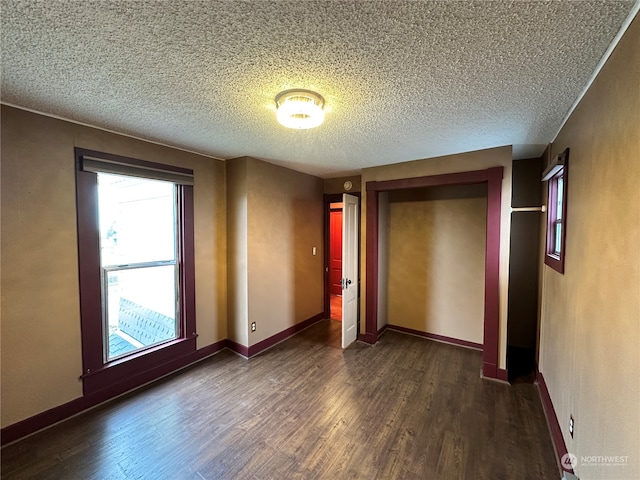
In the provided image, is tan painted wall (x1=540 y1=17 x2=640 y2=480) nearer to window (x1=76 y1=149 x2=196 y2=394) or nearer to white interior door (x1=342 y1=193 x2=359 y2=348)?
white interior door (x1=342 y1=193 x2=359 y2=348)

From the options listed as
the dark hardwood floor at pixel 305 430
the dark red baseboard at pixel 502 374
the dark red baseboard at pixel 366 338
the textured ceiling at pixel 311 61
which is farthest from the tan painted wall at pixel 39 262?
the dark red baseboard at pixel 502 374

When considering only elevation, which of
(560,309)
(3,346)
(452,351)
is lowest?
(452,351)

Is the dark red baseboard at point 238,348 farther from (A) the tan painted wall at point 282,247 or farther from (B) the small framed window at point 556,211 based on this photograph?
(B) the small framed window at point 556,211

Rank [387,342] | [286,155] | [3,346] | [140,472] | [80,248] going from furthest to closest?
[387,342], [286,155], [80,248], [3,346], [140,472]

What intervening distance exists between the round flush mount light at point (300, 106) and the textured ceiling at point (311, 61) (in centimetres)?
6

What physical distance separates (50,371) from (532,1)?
375 cm

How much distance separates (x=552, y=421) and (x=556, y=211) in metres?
1.77

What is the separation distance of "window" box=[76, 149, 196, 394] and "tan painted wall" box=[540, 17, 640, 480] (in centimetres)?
342

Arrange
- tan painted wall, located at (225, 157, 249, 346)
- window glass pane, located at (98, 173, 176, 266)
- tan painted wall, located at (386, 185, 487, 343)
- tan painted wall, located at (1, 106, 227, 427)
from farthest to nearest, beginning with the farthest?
tan painted wall, located at (386, 185, 487, 343)
tan painted wall, located at (225, 157, 249, 346)
window glass pane, located at (98, 173, 176, 266)
tan painted wall, located at (1, 106, 227, 427)

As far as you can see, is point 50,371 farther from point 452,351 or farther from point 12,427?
point 452,351

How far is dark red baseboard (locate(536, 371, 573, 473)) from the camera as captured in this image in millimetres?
1816

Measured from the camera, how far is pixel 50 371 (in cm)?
215

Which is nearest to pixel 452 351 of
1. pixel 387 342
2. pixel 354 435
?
pixel 387 342

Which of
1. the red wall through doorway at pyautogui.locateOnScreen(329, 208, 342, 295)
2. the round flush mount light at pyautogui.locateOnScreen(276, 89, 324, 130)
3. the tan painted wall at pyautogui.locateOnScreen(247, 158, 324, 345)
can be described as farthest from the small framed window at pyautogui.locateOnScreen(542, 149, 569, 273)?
the red wall through doorway at pyautogui.locateOnScreen(329, 208, 342, 295)
